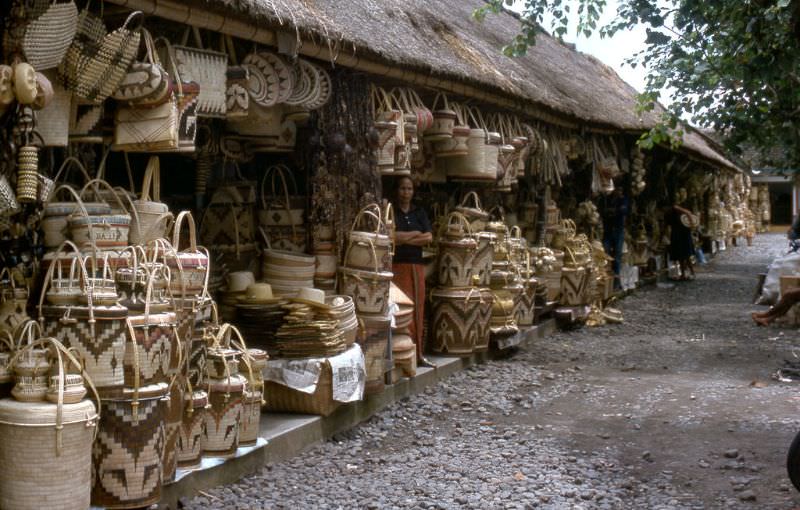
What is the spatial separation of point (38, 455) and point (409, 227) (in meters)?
4.06

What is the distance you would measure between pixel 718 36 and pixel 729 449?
4298mm

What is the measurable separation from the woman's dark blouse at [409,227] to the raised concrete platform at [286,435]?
2.64 ft

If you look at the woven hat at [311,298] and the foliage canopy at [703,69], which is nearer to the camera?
the woven hat at [311,298]

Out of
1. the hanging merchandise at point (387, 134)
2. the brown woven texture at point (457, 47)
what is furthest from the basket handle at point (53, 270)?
the hanging merchandise at point (387, 134)

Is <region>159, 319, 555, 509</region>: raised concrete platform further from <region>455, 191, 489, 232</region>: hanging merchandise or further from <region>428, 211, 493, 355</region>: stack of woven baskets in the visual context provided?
<region>455, 191, 489, 232</region>: hanging merchandise

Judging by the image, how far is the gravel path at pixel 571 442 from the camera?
14.6ft

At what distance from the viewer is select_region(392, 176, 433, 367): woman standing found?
6.95m

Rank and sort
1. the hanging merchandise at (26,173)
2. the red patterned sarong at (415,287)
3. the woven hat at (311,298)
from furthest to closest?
the red patterned sarong at (415,287) < the woven hat at (311,298) < the hanging merchandise at (26,173)

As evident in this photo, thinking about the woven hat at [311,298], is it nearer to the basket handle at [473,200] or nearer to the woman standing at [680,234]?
the basket handle at [473,200]

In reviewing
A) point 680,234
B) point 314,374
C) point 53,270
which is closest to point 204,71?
point 53,270

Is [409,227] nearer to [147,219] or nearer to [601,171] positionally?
[147,219]

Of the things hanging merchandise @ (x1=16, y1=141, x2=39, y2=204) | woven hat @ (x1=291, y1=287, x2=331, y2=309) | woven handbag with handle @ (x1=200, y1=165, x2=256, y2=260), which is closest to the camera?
hanging merchandise @ (x1=16, y1=141, x2=39, y2=204)

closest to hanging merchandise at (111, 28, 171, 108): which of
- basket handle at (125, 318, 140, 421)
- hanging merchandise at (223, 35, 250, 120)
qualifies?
hanging merchandise at (223, 35, 250, 120)

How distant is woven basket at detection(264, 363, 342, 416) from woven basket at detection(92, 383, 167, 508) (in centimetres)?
169
